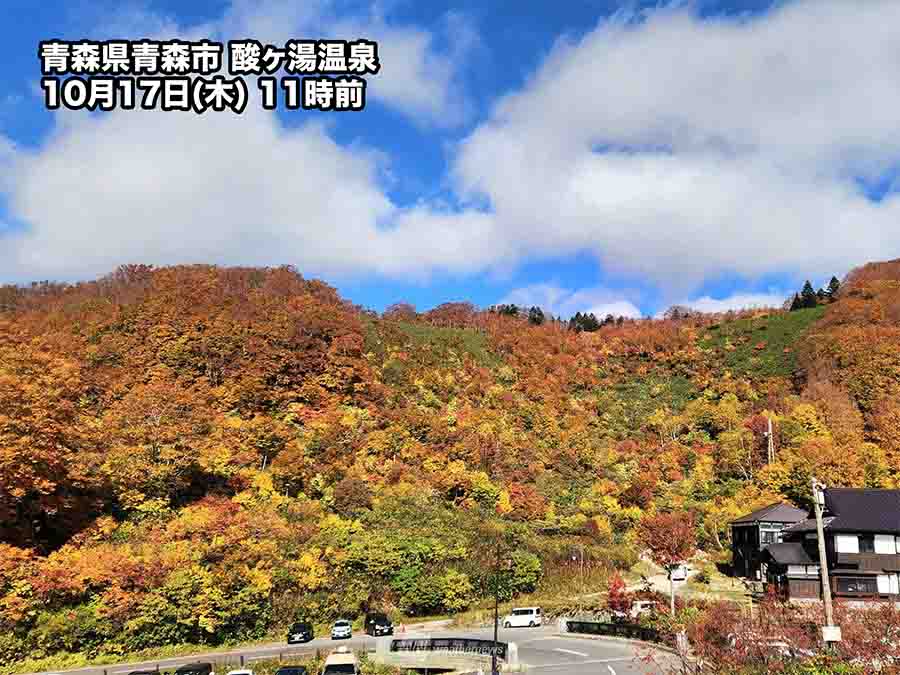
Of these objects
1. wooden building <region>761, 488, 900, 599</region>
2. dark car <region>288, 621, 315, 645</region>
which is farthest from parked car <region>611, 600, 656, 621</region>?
dark car <region>288, 621, 315, 645</region>

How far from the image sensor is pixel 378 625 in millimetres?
36719

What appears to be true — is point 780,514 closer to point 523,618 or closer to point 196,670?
point 523,618

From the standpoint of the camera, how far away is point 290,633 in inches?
1411

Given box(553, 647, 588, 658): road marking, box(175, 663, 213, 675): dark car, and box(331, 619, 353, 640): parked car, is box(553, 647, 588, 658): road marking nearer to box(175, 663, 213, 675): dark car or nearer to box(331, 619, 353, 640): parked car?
box(331, 619, 353, 640): parked car

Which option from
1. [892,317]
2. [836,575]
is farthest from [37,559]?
[892,317]

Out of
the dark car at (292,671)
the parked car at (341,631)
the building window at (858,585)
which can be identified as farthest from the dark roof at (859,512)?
the dark car at (292,671)

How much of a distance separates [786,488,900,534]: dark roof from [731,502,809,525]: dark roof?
260 cm

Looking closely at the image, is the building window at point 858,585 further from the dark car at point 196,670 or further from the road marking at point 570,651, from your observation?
the dark car at point 196,670

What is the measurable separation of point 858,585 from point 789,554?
4.16 meters

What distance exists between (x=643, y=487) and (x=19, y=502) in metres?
46.5

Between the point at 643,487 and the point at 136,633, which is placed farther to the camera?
the point at 643,487

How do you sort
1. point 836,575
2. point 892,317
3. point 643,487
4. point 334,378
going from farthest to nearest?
point 892,317, point 334,378, point 643,487, point 836,575

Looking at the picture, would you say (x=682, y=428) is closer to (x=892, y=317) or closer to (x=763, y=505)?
(x=763, y=505)

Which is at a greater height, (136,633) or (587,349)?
(587,349)
